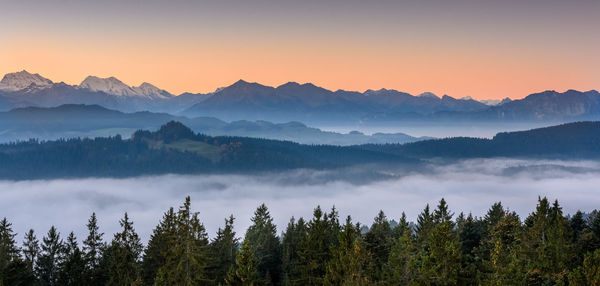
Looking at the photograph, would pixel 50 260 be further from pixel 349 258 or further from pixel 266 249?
pixel 349 258

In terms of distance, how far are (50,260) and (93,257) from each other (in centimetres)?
1505

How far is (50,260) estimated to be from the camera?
77.3 m

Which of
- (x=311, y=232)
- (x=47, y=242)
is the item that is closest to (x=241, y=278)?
(x=311, y=232)

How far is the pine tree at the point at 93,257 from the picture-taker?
59438 millimetres

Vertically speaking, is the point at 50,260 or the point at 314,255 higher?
the point at 314,255

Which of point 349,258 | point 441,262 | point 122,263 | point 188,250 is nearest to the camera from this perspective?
point 349,258

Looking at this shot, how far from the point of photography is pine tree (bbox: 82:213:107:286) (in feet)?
195

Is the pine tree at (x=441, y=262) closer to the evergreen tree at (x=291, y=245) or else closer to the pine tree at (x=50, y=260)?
the evergreen tree at (x=291, y=245)

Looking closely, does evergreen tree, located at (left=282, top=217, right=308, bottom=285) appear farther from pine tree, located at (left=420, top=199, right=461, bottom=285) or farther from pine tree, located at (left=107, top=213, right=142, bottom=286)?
pine tree, located at (left=420, top=199, right=461, bottom=285)

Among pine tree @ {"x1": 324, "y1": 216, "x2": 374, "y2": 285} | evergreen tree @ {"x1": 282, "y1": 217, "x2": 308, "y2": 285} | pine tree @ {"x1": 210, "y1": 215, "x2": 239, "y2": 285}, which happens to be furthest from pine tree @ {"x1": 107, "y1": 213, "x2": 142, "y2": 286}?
pine tree @ {"x1": 324, "y1": 216, "x2": 374, "y2": 285}

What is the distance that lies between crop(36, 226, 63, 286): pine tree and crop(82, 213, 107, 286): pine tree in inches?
264

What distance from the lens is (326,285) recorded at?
123 ft

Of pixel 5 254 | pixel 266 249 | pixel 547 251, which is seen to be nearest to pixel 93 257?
pixel 5 254

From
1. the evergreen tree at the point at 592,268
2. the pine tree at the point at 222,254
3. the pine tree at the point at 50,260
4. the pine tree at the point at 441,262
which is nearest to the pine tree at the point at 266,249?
the pine tree at the point at 222,254
